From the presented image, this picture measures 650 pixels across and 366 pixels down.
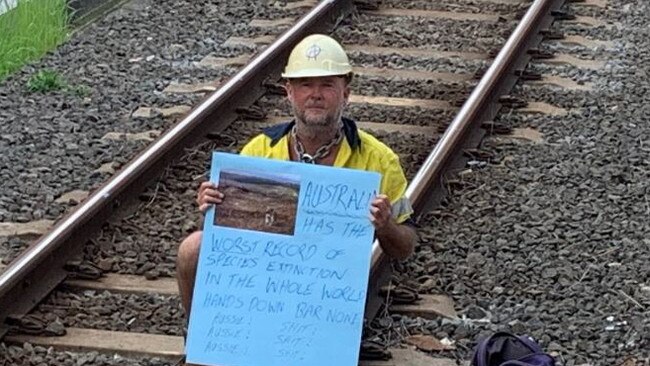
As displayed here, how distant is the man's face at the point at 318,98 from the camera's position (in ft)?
16.2

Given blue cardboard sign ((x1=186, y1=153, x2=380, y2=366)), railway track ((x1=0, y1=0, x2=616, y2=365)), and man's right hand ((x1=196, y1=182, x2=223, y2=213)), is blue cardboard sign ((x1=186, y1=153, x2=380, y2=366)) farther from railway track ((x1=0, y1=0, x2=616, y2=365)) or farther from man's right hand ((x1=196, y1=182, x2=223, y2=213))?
railway track ((x1=0, y1=0, x2=616, y2=365))

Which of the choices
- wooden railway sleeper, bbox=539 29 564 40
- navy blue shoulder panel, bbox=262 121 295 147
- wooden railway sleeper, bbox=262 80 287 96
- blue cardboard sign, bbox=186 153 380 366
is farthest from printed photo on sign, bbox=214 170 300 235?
wooden railway sleeper, bbox=539 29 564 40

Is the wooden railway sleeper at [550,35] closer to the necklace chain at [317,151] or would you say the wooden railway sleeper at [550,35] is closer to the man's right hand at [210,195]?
the necklace chain at [317,151]

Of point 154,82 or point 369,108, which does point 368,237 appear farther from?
point 154,82

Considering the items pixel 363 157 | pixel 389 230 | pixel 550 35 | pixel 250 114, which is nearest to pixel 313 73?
pixel 363 157

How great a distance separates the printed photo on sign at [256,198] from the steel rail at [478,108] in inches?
62.3

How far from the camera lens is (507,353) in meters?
4.81

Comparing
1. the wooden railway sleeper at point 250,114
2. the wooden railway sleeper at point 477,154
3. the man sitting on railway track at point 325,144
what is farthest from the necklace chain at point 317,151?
the wooden railway sleeper at point 250,114

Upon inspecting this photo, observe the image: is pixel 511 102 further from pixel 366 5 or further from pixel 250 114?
pixel 366 5

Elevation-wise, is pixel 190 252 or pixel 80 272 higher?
pixel 190 252

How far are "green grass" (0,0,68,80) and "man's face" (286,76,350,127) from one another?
5647 millimetres

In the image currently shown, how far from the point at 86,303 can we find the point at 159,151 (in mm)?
1635

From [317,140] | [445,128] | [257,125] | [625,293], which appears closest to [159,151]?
[257,125]

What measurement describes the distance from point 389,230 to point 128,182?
2856 mm
